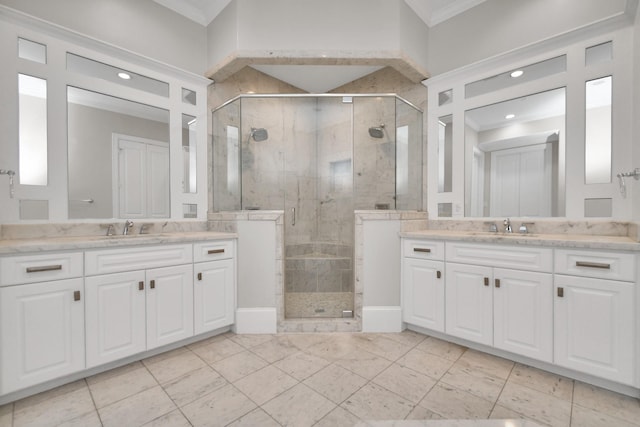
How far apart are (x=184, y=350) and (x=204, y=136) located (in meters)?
2.07

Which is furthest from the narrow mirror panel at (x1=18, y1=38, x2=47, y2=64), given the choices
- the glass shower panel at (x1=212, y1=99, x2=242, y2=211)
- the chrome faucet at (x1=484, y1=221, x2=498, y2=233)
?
the chrome faucet at (x1=484, y1=221, x2=498, y2=233)

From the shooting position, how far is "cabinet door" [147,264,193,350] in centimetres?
204

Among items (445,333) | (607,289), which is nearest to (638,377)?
(607,289)

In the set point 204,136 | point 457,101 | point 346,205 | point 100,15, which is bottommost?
point 346,205

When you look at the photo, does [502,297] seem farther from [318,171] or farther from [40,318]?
[40,318]

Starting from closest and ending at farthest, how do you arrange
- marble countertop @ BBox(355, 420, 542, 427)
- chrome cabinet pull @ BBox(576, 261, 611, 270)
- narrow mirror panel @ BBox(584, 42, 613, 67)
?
marble countertop @ BBox(355, 420, 542, 427) → chrome cabinet pull @ BBox(576, 261, 611, 270) → narrow mirror panel @ BBox(584, 42, 613, 67)

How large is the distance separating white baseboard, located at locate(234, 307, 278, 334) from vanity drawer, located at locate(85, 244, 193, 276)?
2.32 ft

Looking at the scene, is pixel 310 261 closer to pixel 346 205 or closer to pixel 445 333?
pixel 346 205

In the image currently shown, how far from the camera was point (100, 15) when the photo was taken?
7.79 ft

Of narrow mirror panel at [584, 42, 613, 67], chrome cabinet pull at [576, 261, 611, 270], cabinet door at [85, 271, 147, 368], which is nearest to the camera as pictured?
chrome cabinet pull at [576, 261, 611, 270]

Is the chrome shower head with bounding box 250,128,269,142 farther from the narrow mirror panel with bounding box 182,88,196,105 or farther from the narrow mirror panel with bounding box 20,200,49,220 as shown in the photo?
the narrow mirror panel with bounding box 20,200,49,220

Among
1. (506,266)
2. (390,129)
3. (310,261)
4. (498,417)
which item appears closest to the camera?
(498,417)

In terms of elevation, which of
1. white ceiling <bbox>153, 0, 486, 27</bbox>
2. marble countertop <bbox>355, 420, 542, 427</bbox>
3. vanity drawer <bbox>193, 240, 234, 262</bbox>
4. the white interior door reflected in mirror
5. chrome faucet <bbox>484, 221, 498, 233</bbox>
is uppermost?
white ceiling <bbox>153, 0, 486, 27</bbox>

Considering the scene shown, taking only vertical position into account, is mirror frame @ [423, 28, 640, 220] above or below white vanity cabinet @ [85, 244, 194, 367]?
above
